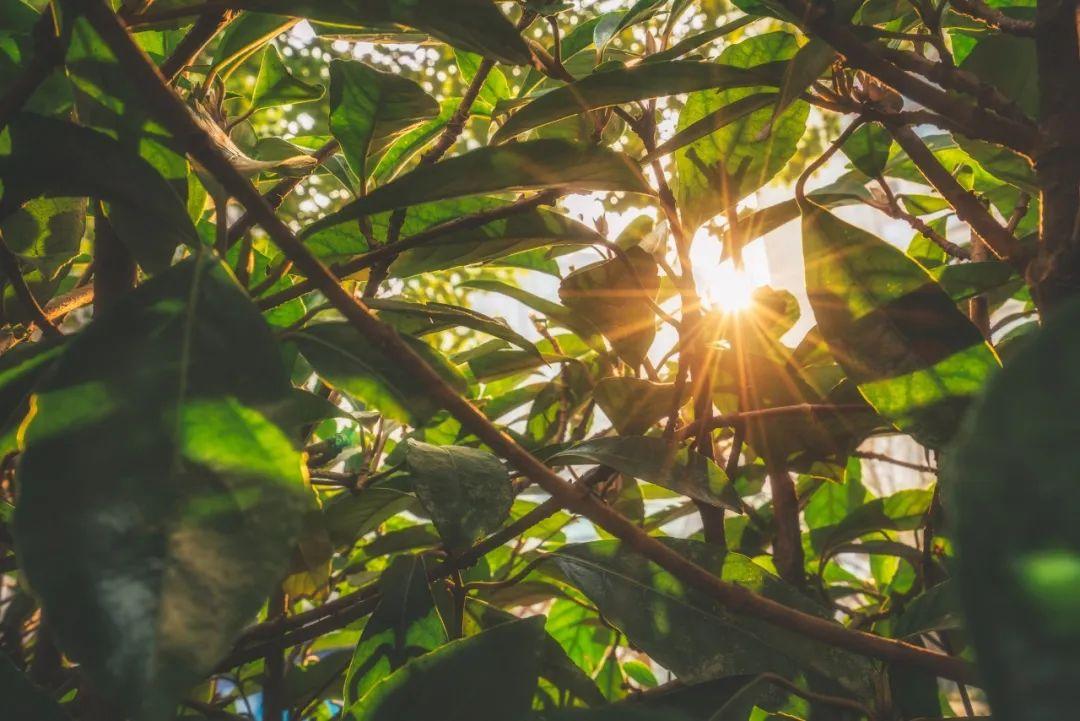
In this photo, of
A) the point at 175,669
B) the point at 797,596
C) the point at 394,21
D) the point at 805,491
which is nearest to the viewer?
the point at 175,669

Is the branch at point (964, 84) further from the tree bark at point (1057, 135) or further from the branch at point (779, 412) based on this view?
the branch at point (779, 412)

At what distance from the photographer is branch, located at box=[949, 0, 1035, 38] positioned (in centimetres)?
38

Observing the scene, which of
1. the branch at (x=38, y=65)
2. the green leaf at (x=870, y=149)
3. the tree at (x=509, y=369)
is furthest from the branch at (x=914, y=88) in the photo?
the branch at (x=38, y=65)

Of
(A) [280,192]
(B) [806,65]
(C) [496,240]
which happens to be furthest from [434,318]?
(B) [806,65]

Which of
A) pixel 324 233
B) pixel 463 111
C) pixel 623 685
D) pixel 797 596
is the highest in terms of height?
pixel 463 111

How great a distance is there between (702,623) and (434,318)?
0.27 metres

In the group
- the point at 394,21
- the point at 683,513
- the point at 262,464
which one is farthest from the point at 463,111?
the point at 683,513

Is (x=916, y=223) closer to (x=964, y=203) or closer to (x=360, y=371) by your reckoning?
(x=964, y=203)

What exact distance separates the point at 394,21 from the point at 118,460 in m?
0.22

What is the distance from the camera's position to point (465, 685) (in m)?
0.35

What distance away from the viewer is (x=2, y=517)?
1.70ft

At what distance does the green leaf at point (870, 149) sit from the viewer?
1.99 ft

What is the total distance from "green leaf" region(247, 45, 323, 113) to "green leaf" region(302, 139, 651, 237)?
0.86ft

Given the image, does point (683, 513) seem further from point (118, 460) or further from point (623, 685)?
point (118, 460)
